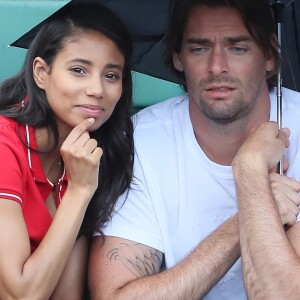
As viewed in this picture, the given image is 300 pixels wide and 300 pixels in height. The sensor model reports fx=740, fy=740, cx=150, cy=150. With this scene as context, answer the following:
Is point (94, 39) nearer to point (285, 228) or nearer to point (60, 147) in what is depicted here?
point (60, 147)

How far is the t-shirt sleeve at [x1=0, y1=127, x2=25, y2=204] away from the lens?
7.18 feet

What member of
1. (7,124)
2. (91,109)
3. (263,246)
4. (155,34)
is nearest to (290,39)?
(155,34)

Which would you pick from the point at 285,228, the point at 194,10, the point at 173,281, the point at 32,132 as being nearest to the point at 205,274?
the point at 173,281

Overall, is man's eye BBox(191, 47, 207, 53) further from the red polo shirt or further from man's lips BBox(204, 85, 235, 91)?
the red polo shirt

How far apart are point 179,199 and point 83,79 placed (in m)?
0.55

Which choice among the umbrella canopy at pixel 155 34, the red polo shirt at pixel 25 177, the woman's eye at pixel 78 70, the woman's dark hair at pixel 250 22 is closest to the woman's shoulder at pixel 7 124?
the red polo shirt at pixel 25 177

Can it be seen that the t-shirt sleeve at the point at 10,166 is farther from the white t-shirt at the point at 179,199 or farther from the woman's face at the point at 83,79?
the white t-shirt at the point at 179,199

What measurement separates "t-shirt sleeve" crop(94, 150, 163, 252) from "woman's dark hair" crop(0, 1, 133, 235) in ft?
0.10

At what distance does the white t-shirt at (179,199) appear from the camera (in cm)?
253

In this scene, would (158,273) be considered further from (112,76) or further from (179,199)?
(112,76)

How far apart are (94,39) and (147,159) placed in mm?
480

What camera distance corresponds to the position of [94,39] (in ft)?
7.99

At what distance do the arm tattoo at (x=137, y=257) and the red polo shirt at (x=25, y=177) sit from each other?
0.25 metres

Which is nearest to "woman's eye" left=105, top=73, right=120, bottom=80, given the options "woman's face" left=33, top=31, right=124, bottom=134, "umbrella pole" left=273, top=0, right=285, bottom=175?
"woman's face" left=33, top=31, right=124, bottom=134
